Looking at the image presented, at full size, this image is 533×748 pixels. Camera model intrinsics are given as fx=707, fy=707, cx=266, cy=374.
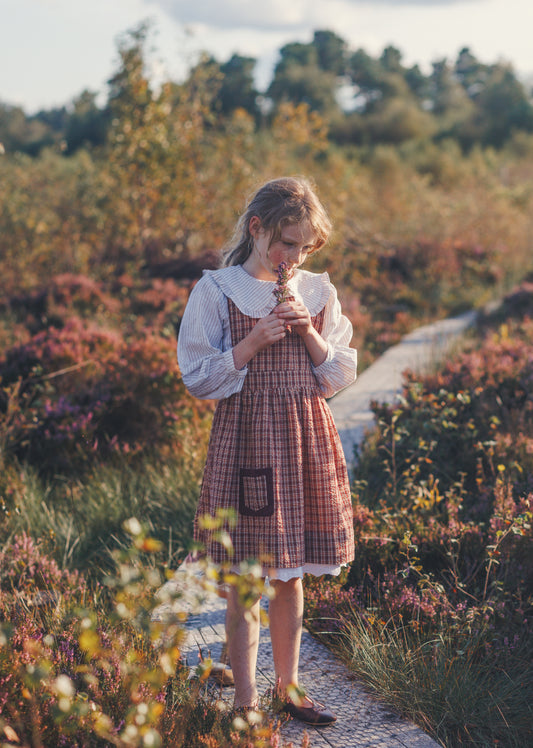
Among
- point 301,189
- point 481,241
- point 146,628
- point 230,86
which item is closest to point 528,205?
point 481,241

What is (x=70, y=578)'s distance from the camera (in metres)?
3.15

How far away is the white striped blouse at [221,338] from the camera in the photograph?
234 centimetres

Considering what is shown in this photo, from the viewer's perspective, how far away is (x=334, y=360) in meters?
2.49

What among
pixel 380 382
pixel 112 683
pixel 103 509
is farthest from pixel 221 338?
pixel 380 382

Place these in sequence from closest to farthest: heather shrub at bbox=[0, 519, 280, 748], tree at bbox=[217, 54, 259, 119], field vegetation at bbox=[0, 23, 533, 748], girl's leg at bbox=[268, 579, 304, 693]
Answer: heather shrub at bbox=[0, 519, 280, 748] < field vegetation at bbox=[0, 23, 533, 748] < girl's leg at bbox=[268, 579, 304, 693] < tree at bbox=[217, 54, 259, 119]

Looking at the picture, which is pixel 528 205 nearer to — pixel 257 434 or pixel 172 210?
pixel 172 210

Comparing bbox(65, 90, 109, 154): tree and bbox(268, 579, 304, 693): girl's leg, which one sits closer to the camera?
bbox(268, 579, 304, 693): girl's leg

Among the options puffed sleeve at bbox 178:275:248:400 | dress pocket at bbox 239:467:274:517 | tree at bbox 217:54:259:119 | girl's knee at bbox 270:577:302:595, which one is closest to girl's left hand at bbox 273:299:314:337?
puffed sleeve at bbox 178:275:248:400

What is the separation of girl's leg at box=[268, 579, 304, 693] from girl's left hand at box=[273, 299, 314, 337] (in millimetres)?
852

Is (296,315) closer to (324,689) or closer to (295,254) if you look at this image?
(295,254)

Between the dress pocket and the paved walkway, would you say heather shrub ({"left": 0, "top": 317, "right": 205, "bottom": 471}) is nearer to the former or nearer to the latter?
the paved walkway

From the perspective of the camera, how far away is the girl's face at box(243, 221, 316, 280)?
237 cm

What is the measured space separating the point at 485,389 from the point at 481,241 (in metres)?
10.2

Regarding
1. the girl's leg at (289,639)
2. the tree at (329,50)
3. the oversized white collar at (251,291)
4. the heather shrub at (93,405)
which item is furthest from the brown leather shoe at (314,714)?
the tree at (329,50)
